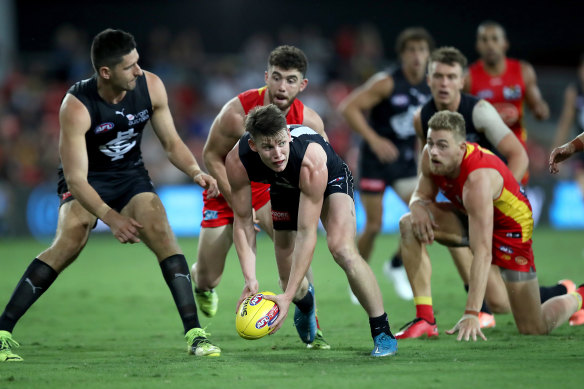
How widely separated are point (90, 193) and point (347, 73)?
14.3 m

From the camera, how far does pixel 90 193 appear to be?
6.14 m

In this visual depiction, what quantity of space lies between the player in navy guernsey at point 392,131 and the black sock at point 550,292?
88.1 inches

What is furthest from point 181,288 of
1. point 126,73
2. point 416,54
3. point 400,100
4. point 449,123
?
point 416,54

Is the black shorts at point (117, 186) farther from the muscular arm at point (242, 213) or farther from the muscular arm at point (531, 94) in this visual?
the muscular arm at point (531, 94)

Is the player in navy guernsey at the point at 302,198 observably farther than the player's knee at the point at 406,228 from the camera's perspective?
No

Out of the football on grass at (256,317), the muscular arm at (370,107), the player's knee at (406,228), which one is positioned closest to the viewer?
the football on grass at (256,317)

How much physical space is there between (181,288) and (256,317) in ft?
3.11

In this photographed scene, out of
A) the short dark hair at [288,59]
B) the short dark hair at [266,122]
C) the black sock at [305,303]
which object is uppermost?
the short dark hair at [288,59]

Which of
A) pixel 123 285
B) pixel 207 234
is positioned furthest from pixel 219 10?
pixel 207 234

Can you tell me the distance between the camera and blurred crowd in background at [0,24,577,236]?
17719 mm

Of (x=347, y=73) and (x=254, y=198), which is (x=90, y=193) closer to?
(x=254, y=198)

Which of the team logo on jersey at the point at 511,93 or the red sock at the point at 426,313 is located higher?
the team logo on jersey at the point at 511,93

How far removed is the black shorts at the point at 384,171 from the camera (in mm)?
9672

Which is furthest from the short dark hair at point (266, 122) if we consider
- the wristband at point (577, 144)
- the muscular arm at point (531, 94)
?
the muscular arm at point (531, 94)
